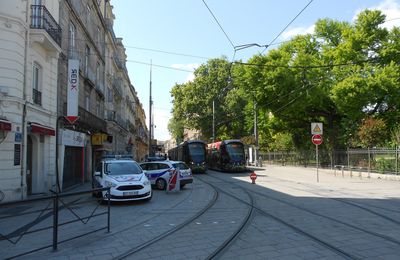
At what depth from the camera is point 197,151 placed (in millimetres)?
38125

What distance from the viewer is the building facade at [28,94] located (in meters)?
14.6

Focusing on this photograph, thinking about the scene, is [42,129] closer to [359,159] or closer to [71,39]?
[71,39]

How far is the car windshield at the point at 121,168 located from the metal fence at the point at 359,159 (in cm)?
1565

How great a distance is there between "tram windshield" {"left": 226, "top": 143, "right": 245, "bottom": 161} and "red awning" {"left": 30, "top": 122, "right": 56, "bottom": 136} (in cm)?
1989

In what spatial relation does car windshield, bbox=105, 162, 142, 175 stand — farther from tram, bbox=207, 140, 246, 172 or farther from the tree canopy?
tram, bbox=207, 140, 246, 172

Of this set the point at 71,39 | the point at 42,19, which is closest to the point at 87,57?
the point at 71,39

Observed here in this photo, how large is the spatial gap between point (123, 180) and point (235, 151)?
21990mm

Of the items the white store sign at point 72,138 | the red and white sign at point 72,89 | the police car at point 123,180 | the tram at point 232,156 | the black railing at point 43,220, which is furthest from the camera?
the tram at point 232,156

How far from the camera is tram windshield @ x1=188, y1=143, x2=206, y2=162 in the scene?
3769 centimetres

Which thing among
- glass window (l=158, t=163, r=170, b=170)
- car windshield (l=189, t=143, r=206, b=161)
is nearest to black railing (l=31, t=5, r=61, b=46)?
glass window (l=158, t=163, r=170, b=170)

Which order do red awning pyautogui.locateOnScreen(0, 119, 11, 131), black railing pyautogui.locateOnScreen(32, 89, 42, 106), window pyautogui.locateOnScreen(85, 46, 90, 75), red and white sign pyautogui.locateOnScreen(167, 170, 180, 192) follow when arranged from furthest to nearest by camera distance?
window pyautogui.locateOnScreen(85, 46, 90, 75), red and white sign pyautogui.locateOnScreen(167, 170, 180, 192), black railing pyautogui.locateOnScreen(32, 89, 42, 106), red awning pyautogui.locateOnScreen(0, 119, 11, 131)

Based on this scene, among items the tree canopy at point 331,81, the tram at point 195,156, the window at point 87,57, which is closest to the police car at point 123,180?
the window at point 87,57

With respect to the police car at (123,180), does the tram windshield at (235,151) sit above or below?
above

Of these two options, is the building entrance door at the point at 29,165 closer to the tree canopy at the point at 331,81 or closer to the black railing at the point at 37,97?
the black railing at the point at 37,97
